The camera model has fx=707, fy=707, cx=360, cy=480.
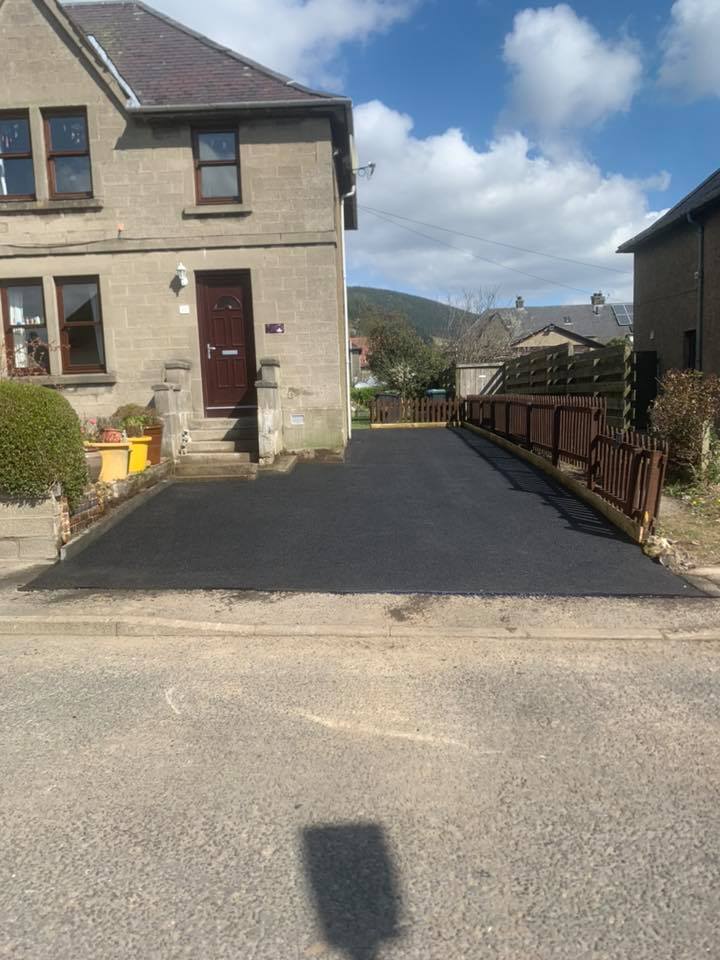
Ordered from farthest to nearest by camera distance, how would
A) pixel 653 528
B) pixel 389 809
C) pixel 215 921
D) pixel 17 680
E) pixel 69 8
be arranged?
pixel 69 8
pixel 653 528
pixel 17 680
pixel 389 809
pixel 215 921

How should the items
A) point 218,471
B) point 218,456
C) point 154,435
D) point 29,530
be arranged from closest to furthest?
point 29,530, point 218,471, point 154,435, point 218,456

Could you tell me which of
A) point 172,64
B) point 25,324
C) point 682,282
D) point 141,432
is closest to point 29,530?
point 141,432

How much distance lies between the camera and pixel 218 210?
12.3 meters

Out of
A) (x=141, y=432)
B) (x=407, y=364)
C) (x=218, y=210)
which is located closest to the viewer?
(x=141, y=432)

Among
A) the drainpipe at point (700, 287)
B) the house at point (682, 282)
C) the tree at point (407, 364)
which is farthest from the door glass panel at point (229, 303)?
the tree at point (407, 364)

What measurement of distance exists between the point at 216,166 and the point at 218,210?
33.5 inches

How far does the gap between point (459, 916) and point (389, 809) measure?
0.65 metres

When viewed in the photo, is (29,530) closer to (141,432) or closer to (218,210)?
(141,432)

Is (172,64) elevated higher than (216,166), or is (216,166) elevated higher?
(172,64)

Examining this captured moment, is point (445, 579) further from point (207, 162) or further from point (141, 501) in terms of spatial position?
point (207, 162)

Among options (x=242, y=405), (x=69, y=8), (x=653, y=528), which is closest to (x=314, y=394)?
(x=242, y=405)

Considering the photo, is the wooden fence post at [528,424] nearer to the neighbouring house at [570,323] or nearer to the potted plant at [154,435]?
the potted plant at [154,435]

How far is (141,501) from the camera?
358 inches

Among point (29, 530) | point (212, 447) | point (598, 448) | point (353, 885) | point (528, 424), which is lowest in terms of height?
point (353, 885)
